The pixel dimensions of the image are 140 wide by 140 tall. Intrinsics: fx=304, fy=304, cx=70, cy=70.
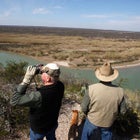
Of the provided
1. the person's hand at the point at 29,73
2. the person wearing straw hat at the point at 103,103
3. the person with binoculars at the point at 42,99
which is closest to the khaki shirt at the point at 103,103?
the person wearing straw hat at the point at 103,103

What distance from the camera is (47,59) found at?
35.2 meters

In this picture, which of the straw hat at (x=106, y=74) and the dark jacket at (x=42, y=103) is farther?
the straw hat at (x=106, y=74)

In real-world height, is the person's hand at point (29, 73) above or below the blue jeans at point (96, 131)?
above

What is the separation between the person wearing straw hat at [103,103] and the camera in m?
3.89

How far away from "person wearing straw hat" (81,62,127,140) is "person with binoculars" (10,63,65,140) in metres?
0.41

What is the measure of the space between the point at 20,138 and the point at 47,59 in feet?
96.7

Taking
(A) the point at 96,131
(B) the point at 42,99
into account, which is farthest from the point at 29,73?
(A) the point at 96,131

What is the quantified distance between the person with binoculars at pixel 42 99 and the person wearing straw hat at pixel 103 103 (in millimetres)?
414

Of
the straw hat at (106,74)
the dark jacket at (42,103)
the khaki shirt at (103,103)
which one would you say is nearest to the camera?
the dark jacket at (42,103)

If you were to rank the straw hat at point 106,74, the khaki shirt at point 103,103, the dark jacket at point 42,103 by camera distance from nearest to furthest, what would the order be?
1. the dark jacket at point 42,103
2. the khaki shirt at point 103,103
3. the straw hat at point 106,74

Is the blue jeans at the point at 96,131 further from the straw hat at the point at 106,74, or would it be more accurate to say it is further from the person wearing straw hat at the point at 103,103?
the straw hat at the point at 106,74

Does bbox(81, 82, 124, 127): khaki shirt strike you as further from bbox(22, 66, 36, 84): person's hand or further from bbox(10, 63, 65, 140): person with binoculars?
bbox(22, 66, 36, 84): person's hand

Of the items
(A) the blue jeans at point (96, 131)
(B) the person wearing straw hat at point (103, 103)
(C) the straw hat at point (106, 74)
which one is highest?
(C) the straw hat at point (106, 74)

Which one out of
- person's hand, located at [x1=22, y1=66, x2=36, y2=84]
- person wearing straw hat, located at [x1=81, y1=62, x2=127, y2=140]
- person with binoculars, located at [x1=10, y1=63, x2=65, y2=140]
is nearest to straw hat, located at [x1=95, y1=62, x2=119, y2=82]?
person wearing straw hat, located at [x1=81, y1=62, x2=127, y2=140]
